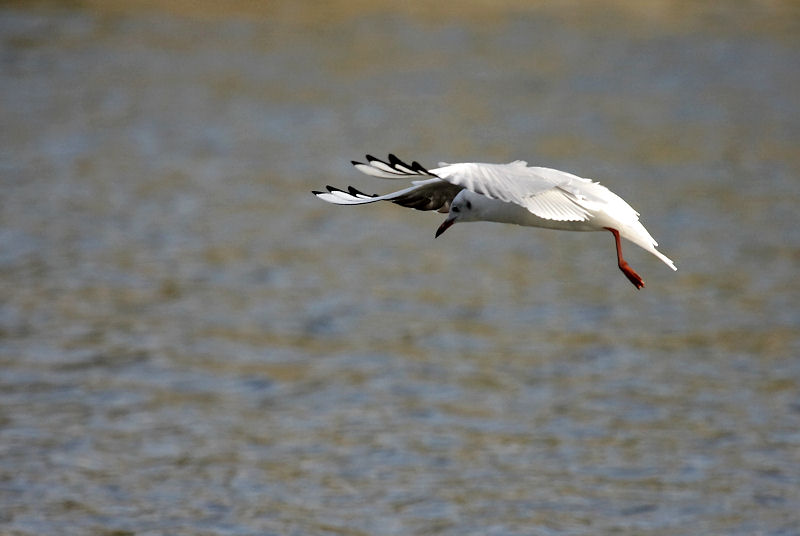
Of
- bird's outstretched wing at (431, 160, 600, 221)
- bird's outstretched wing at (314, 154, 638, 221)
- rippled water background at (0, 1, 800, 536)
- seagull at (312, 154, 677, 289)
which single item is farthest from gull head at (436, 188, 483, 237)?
rippled water background at (0, 1, 800, 536)

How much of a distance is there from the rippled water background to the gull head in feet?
15.1

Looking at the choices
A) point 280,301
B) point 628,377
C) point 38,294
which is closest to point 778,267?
point 628,377

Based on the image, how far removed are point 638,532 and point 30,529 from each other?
532cm

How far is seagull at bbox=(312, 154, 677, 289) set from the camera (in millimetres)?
7336

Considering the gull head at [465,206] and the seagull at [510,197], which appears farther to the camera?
the gull head at [465,206]

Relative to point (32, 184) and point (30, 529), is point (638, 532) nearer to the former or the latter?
point (30, 529)

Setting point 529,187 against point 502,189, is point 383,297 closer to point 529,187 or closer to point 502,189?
point 529,187

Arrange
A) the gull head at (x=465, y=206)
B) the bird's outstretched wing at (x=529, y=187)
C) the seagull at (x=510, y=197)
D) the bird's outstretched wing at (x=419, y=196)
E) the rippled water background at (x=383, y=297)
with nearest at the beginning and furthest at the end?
the bird's outstretched wing at (x=529, y=187) → the seagull at (x=510, y=197) → the gull head at (x=465, y=206) → the bird's outstretched wing at (x=419, y=196) → the rippled water background at (x=383, y=297)

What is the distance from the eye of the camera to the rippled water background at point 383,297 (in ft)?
42.1

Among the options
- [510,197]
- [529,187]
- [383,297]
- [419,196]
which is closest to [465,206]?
[419,196]

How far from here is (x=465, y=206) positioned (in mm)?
8039

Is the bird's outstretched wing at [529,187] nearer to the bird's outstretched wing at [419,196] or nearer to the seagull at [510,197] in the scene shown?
the seagull at [510,197]

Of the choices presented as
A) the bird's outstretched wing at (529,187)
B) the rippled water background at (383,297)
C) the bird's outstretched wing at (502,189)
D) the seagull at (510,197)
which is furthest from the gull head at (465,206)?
the rippled water background at (383,297)

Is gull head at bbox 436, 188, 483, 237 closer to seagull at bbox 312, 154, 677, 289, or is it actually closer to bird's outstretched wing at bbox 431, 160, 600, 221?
seagull at bbox 312, 154, 677, 289
